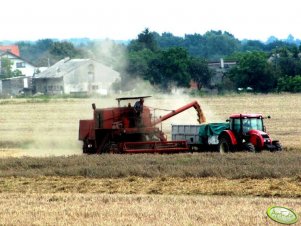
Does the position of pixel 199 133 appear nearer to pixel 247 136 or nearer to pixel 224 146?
pixel 224 146

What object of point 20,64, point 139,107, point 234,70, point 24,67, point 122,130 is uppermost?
point 20,64

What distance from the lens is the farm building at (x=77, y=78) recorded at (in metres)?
76.4

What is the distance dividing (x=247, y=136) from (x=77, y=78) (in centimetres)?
5834

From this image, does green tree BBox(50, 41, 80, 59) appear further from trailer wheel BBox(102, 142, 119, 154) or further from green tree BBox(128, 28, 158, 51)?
trailer wheel BBox(102, 142, 119, 154)

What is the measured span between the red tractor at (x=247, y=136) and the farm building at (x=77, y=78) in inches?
1538

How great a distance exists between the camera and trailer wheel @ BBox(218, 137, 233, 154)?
3341cm

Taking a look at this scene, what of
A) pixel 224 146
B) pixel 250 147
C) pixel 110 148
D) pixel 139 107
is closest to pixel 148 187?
pixel 250 147

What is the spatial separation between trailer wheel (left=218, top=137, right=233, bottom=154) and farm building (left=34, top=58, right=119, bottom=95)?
38505 millimetres

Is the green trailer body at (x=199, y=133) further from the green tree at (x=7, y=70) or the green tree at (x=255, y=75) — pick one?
the green tree at (x=7, y=70)

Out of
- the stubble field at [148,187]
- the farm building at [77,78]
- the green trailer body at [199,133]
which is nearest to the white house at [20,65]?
the farm building at [77,78]

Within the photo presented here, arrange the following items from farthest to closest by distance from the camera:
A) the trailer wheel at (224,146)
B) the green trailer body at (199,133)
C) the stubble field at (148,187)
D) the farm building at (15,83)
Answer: the farm building at (15,83) → the green trailer body at (199,133) → the trailer wheel at (224,146) → the stubble field at (148,187)

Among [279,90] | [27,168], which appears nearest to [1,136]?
[27,168]

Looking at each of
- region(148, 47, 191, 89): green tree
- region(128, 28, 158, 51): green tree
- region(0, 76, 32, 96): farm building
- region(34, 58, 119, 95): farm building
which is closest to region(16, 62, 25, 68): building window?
region(0, 76, 32, 96): farm building

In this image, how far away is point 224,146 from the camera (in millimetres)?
33938
